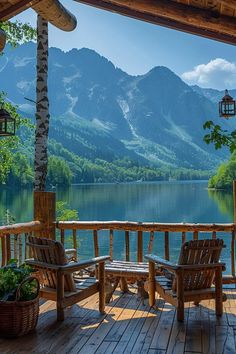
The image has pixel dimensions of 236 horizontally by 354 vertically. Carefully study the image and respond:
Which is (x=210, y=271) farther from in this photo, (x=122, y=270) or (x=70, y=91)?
(x=70, y=91)

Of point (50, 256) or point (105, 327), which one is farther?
point (50, 256)

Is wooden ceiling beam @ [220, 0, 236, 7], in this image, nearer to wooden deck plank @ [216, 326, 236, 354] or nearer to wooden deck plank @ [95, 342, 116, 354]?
wooden deck plank @ [216, 326, 236, 354]

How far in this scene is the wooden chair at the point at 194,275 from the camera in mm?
3711

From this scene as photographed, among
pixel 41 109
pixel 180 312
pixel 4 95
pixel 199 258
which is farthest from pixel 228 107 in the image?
pixel 4 95

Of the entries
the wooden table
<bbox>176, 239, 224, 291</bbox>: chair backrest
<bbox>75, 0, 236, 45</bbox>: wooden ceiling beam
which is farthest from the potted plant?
<bbox>75, 0, 236, 45</bbox>: wooden ceiling beam

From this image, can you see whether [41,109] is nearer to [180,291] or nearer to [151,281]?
[151,281]

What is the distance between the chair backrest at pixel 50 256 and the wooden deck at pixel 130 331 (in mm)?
330

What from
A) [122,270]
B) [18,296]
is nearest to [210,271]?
[122,270]

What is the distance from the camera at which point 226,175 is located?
39.0 meters

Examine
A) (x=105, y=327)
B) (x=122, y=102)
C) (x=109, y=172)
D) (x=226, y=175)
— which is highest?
(x=122, y=102)

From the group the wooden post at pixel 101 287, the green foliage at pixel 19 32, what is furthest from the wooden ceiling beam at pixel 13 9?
the green foliage at pixel 19 32

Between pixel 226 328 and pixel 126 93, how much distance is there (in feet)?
600

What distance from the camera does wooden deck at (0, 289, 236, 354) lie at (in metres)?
3.14

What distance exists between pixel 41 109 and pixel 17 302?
3.73 meters
